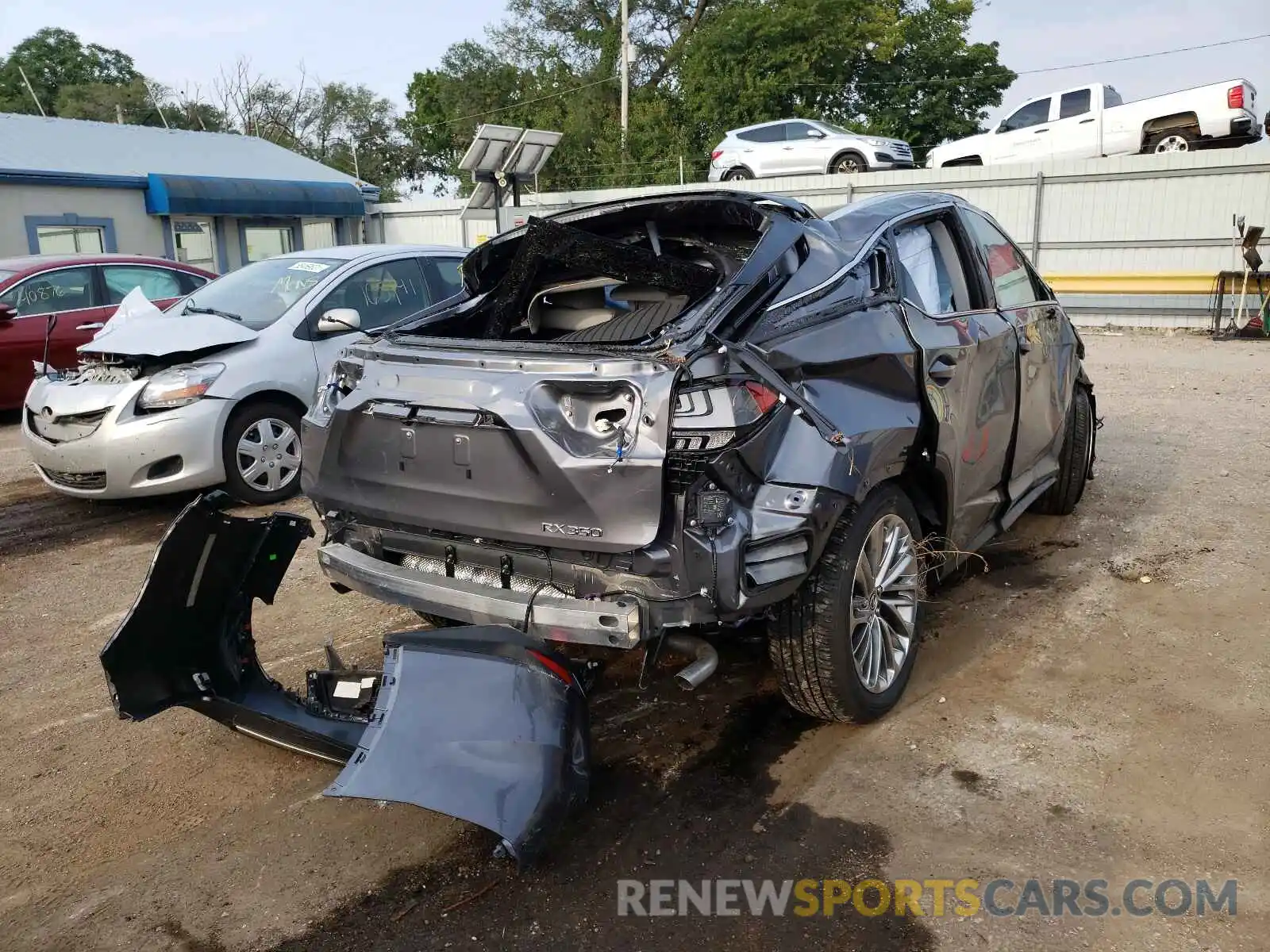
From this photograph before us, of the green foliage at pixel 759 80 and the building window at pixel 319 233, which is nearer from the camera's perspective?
the building window at pixel 319 233

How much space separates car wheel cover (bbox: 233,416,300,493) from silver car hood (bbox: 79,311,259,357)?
58 centimetres

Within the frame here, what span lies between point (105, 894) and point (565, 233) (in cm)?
257

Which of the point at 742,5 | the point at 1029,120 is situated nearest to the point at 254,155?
the point at 1029,120

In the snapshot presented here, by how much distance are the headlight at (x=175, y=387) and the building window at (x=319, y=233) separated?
678 inches

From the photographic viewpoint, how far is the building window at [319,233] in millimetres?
22344

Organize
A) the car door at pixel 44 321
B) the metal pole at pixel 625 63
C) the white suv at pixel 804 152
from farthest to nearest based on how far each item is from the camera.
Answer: the metal pole at pixel 625 63 → the white suv at pixel 804 152 → the car door at pixel 44 321

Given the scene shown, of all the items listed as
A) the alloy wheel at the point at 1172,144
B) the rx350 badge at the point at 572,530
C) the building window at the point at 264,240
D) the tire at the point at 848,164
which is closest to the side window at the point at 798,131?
the tire at the point at 848,164

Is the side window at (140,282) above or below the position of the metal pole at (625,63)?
below

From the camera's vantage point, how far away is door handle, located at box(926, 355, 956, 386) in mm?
3541

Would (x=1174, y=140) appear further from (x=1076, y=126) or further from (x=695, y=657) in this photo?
(x=695, y=657)

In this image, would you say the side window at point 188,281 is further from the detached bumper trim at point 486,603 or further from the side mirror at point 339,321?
the detached bumper trim at point 486,603

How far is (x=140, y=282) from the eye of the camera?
387 inches

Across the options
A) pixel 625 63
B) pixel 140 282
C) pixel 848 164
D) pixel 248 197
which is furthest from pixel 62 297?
pixel 625 63

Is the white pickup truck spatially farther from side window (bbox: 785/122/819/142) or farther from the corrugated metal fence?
side window (bbox: 785/122/819/142)
